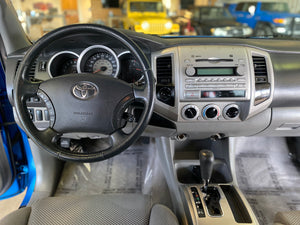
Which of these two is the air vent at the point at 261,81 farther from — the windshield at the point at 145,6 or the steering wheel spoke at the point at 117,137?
the windshield at the point at 145,6

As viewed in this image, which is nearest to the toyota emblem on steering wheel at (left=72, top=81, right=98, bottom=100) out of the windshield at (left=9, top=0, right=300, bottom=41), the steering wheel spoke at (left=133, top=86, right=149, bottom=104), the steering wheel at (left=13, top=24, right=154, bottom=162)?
the steering wheel at (left=13, top=24, right=154, bottom=162)

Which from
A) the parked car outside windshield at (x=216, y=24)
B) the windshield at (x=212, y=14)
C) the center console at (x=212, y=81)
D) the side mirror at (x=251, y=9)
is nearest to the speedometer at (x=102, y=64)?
the center console at (x=212, y=81)

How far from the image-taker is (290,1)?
6.06 m

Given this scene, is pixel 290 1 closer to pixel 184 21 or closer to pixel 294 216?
pixel 184 21

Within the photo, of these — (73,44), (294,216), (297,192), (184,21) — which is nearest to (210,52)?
(73,44)

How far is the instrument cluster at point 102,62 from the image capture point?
3.54 ft

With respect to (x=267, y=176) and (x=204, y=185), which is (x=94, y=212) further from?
(x=267, y=176)

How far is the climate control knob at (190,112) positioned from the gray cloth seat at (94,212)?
395mm

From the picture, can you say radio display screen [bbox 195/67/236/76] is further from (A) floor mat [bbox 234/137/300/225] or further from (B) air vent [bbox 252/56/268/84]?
(A) floor mat [bbox 234/137/300/225]

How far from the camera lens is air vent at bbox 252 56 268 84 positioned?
1.08m

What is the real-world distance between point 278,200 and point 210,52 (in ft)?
3.62

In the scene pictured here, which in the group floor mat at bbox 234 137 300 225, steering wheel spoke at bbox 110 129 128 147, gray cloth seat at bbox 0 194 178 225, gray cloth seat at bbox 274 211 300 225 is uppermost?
steering wheel spoke at bbox 110 129 128 147

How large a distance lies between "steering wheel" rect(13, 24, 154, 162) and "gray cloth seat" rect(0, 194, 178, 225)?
247 mm

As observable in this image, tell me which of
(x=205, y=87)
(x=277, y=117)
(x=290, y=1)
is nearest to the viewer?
(x=205, y=87)
